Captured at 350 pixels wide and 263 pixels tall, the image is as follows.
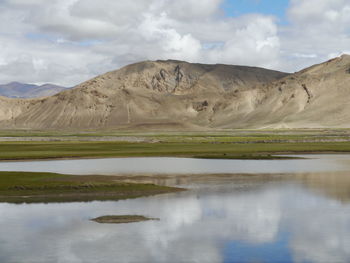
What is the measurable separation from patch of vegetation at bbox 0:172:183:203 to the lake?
1.90 metres

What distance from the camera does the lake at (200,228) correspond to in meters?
21.0

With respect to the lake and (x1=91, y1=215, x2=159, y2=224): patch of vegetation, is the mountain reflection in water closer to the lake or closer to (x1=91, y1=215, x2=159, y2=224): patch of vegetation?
the lake

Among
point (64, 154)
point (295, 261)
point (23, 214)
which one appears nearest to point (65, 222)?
point (23, 214)

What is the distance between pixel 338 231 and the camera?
24281 mm

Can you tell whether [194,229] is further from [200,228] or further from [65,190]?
[65,190]

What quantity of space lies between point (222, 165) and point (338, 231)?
32.3 m

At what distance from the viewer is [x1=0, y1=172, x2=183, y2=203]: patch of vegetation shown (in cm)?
3422

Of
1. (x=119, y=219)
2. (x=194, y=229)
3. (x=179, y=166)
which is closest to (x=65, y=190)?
(x=119, y=219)

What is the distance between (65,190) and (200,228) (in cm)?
1372

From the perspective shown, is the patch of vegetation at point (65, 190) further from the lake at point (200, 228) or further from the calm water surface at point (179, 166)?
the calm water surface at point (179, 166)

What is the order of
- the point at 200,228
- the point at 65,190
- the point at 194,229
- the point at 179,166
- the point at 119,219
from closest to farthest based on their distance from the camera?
the point at 194,229
the point at 200,228
the point at 119,219
the point at 65,190
the point at 179,166

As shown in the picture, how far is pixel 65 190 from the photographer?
3641 cm

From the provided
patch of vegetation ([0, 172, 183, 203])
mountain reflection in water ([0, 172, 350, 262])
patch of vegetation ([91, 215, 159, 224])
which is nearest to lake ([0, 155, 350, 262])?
mountain reflection in water ([0, 172, 350, 262])

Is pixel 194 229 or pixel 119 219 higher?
pixel 119 219
